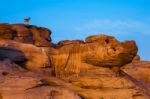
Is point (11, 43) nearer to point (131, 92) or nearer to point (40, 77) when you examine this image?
point (40, 77)

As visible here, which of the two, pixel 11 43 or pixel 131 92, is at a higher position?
pixel 11 43

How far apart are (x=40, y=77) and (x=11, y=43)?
3.95m

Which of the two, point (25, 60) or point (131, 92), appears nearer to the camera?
point (131, 92)

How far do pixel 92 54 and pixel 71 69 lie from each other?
5.58 ft

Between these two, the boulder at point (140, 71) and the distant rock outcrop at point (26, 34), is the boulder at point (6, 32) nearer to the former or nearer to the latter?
the distant rock outcrop at point (26, 34)

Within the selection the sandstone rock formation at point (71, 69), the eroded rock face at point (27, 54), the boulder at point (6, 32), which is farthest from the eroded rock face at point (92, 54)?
the boulder at point (6, 32)

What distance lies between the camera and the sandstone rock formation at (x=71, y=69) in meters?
19.6

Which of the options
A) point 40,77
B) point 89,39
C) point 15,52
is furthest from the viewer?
point 89,39

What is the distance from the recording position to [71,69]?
2373 cm

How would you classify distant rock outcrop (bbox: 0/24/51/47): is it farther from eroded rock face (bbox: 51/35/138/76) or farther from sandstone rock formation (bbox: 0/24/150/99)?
eroded rock face (bbox: 51/35/138/76)

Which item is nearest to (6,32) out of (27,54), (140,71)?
(27,54)

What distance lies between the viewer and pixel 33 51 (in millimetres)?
24062

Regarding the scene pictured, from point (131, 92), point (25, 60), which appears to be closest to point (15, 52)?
point (25, 60)

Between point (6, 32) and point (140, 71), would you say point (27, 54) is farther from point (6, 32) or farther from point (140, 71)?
point (140, 71)
